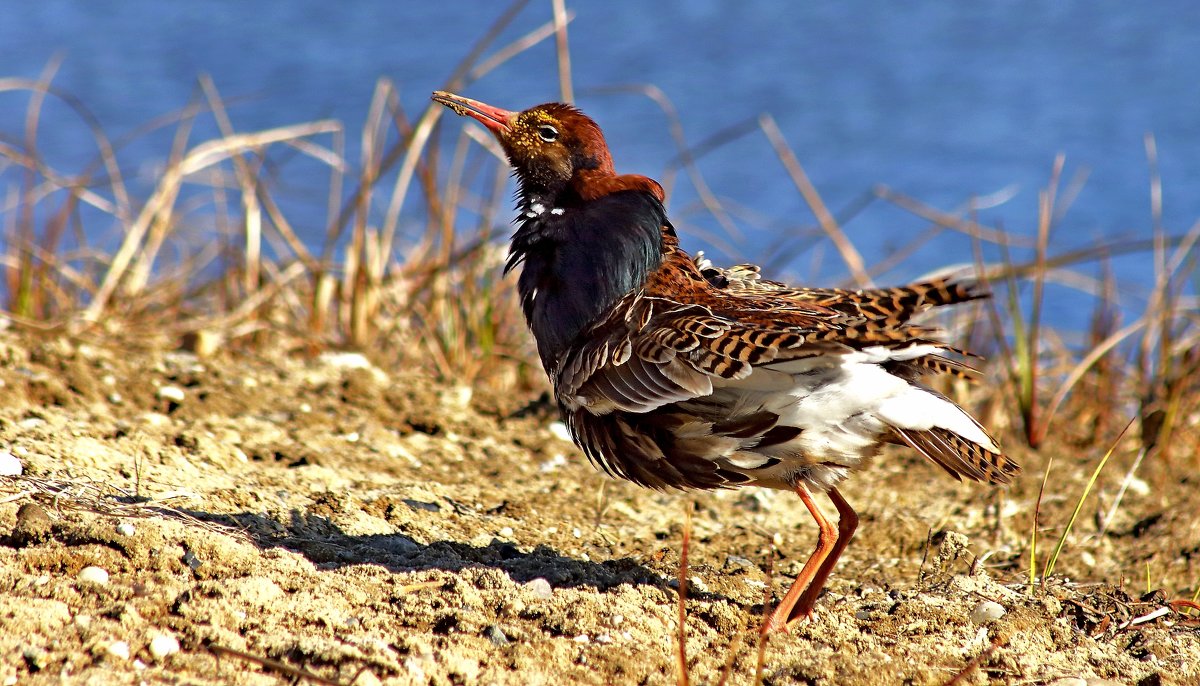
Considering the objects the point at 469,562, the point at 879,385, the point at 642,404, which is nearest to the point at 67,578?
the point at 469,562

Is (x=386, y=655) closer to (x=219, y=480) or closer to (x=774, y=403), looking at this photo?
(x=774, y=403)

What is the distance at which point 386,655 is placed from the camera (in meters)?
3.21

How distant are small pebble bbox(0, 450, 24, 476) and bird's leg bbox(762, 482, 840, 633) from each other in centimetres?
247

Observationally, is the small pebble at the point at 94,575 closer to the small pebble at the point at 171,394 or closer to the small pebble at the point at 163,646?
the small pebble at the point at 163,646

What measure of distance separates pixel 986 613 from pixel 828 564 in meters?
0.53

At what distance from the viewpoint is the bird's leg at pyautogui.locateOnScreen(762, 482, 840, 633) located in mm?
3842

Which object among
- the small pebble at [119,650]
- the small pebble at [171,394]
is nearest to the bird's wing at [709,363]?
the small pebble at [119,650]

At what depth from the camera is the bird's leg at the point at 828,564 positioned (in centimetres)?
397

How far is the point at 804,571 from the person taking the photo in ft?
13.5

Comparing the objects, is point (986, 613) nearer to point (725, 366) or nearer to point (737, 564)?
point (737, 564)

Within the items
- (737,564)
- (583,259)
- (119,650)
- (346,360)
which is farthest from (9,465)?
(346,360)

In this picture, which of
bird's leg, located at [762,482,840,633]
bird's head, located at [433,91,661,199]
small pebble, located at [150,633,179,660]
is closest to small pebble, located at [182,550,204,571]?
small pebble, located at [150,633,179,660]

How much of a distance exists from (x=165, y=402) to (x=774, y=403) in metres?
2.96

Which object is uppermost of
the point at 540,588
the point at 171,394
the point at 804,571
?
the point at 804,571
